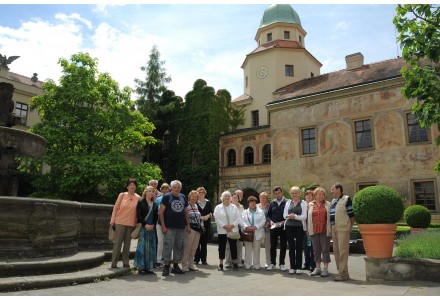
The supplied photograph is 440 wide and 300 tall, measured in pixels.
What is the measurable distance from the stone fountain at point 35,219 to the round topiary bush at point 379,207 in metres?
5.92

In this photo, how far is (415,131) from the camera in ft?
72.8

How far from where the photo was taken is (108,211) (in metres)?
9.08

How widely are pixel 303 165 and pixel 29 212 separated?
21843mm

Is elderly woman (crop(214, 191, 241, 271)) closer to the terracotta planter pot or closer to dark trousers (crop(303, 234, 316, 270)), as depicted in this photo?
dark trousers (crop(303, 234, 316, 270))

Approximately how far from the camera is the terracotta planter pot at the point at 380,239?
6.72 m

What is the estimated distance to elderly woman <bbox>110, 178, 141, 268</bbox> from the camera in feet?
23.9

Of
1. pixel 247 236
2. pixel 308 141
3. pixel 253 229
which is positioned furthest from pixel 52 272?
pixel 308 141

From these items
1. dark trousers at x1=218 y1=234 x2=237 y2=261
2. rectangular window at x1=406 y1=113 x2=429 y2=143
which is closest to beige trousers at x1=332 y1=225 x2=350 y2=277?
dark trousers at x1=218 y1=234 x2=237 y2=261

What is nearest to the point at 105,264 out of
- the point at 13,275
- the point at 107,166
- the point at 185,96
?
the point at 13,275

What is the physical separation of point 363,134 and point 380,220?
61.1ft

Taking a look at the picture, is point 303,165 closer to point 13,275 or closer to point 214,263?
point 214,263

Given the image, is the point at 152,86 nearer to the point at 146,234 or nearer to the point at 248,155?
the point at 248,155

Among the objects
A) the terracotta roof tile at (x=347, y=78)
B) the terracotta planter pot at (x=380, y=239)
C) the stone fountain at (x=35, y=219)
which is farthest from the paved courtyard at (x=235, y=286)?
the terracotta roof tile at (x=347, y=78)

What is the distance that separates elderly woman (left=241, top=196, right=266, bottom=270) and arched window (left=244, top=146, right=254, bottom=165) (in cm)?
2109
